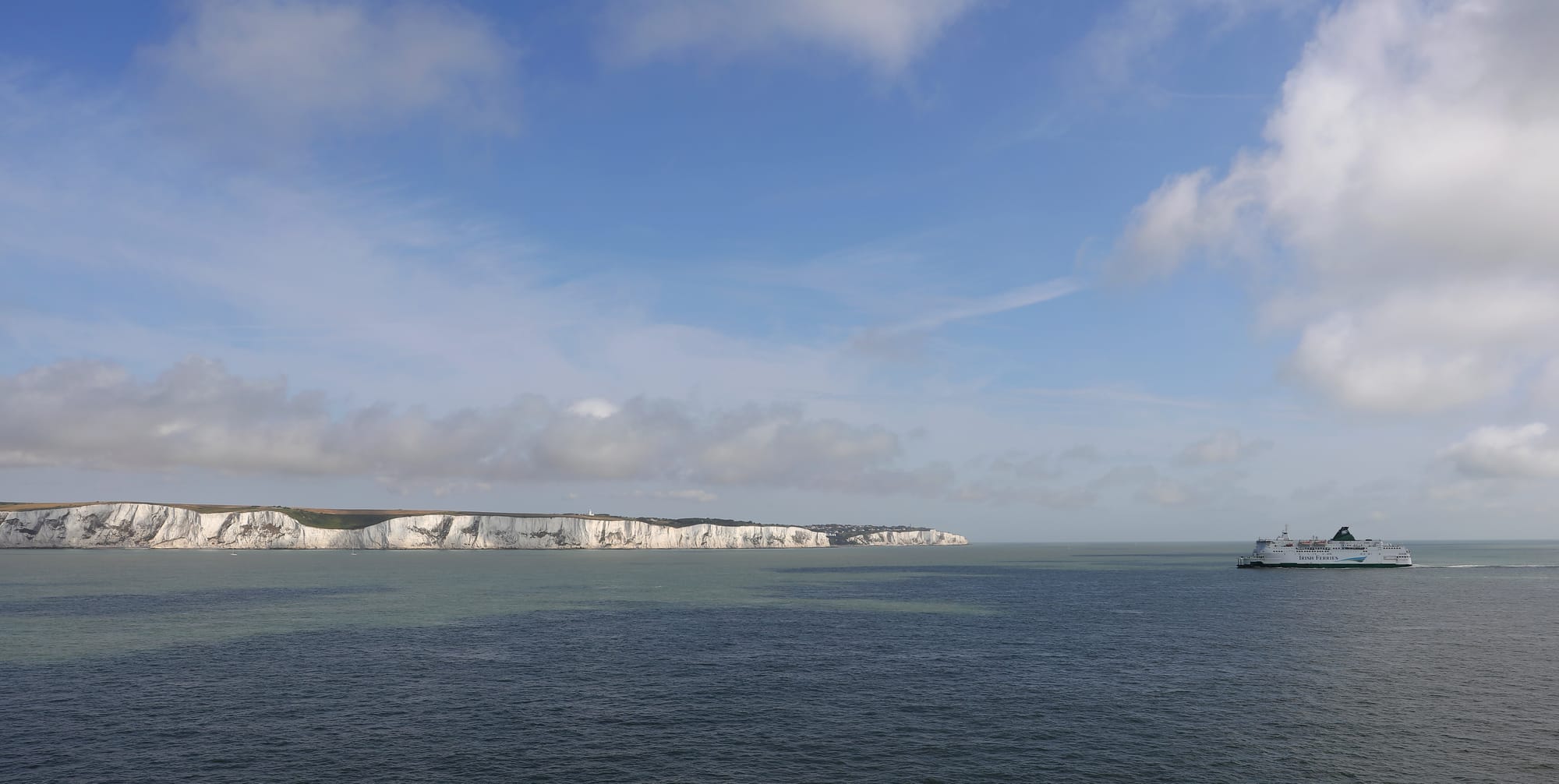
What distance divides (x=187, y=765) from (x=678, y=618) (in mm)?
69112

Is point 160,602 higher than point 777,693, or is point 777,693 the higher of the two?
point 777,693

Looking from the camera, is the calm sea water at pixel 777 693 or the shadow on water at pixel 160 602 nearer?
the calm sea water at pixel 777 693

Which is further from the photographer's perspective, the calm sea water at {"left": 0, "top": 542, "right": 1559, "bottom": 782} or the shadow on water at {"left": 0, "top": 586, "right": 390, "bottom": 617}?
the shadow on water at {"left": 0, "top": 586, "right": 390, "bottom": 617}

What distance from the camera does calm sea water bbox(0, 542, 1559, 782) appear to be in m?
48.1

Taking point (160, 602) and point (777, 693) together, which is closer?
point (777, 693)

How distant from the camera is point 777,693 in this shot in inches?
2576

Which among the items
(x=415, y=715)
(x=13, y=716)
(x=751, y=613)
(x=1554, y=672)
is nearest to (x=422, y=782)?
(x=415, y=715)

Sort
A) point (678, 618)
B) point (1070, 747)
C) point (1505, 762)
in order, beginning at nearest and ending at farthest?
point (1505, 762) < point (1070, 747) < point (678, 618)

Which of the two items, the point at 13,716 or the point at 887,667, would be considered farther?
the point at 887,667

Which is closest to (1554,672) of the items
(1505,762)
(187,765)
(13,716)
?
(1505,762)

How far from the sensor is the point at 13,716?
57.0 m

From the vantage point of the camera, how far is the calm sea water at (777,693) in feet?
158

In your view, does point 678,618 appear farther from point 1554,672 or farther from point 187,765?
point 1554,672

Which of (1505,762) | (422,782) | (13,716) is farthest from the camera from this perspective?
(13,716)
